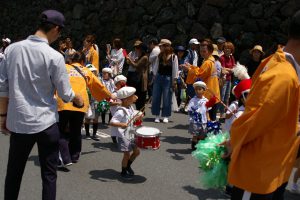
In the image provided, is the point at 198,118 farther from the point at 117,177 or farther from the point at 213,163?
the point at 213,163

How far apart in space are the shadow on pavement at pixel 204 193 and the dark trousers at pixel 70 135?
1640mm

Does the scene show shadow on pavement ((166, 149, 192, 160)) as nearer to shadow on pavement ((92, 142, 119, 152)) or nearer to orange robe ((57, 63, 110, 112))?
shadow on pavement ((92, 142, 119, 152))

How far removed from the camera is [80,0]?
17.3m

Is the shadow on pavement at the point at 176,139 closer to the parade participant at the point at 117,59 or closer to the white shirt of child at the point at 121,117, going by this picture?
the white shirt of child at the point at 121,117

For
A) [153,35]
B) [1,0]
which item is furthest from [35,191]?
[1,0]

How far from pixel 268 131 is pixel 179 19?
11.6 metres

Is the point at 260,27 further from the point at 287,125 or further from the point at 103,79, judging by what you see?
the point at 287,125

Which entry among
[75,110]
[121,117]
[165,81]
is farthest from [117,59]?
[121,117]

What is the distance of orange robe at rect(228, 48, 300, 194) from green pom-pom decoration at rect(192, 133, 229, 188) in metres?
0.99

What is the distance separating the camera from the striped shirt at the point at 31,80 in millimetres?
3271

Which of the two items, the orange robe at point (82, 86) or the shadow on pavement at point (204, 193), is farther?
the orange robe at point (82, 86)

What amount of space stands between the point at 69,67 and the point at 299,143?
3673 mm

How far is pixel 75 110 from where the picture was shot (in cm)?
551

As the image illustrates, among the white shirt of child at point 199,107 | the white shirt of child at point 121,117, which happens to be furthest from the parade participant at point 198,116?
the white shirt of child at point 121,117
